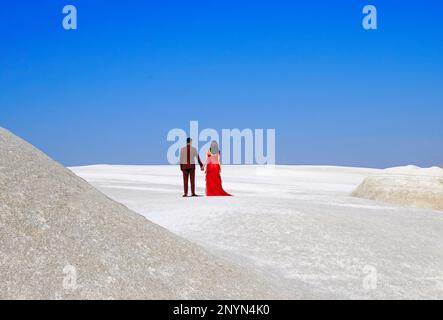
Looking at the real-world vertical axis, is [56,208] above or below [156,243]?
above

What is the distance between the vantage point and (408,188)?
16172mm

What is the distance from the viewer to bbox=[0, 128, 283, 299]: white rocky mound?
5.57 m

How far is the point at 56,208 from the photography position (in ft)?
21.8

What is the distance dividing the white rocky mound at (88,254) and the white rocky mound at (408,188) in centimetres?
1028

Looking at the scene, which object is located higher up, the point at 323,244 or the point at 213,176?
the point at 213,176

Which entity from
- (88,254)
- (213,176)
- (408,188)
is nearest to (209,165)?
(213,176)

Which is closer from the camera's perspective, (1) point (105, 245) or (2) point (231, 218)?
(1) point (105, 245)

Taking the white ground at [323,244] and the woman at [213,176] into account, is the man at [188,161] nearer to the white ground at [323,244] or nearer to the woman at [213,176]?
the woman at [213,176]

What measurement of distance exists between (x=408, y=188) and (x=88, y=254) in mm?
12080

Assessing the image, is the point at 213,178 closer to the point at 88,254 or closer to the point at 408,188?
the point at 408,188

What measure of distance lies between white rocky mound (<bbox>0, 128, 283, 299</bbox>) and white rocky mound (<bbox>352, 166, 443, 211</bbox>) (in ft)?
33.7
